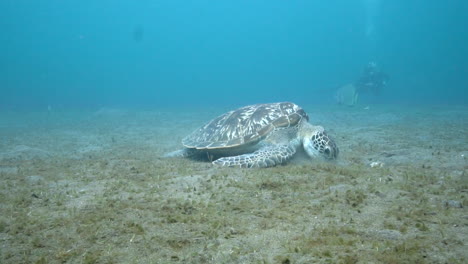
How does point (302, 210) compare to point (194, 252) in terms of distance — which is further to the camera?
point (302, 210)

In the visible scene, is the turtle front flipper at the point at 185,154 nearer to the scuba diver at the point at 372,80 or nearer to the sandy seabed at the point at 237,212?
the sandy seabed at the point at 237,212

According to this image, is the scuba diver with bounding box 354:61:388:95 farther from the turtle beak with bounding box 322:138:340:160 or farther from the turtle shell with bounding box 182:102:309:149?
the turtle beak with bounding box 322:138:340:160

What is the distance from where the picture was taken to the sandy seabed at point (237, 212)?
8.58ft

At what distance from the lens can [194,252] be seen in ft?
8.74

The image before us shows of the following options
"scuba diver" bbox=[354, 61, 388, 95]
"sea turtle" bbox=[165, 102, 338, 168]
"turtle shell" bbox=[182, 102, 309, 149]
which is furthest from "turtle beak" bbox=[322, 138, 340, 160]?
"scuba diver" bbox=[354, 61, 388, 95]

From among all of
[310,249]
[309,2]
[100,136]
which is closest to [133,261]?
[310,249]

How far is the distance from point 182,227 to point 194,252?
1.78ft

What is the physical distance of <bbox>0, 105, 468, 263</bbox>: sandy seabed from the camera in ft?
8.58

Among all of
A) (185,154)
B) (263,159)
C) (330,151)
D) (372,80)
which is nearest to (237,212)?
(263,159)

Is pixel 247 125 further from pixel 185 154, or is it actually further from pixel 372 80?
pixel 372 80

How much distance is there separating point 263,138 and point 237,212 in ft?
11.3

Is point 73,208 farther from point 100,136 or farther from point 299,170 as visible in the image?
point 100,136

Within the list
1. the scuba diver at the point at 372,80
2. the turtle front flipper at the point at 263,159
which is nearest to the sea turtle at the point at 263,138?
the turtle front flipper at the point at 263,159

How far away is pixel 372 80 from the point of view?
89.9ft
